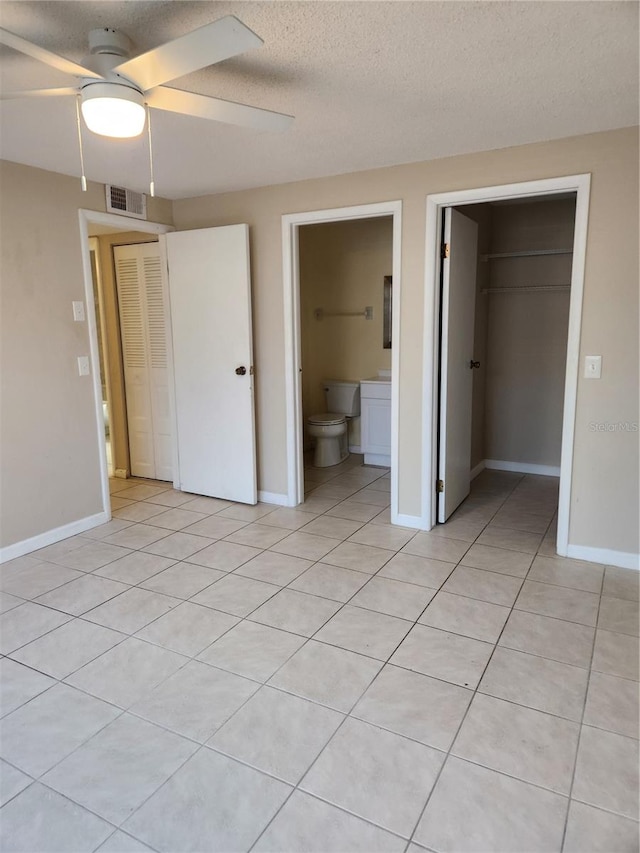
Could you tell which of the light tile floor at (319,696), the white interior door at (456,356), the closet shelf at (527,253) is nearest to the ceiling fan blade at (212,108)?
the white interior door at (456,356)

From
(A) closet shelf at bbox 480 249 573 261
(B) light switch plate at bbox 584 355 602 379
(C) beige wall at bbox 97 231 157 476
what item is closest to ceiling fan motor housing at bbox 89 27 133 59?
(B) light switch plate at bbox 584 355 602 379

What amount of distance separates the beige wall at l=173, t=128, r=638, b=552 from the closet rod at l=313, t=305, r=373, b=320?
1701 millimetres

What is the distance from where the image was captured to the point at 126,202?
3781 mm

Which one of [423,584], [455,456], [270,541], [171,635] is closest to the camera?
[171,635]

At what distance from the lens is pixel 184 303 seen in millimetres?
4082

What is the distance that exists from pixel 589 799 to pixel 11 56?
9.63ft

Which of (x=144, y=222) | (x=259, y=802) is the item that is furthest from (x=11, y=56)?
(x=259, y=802)

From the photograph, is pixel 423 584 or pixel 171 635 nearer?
pixel 171 635

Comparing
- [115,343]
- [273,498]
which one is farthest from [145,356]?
[273,498]

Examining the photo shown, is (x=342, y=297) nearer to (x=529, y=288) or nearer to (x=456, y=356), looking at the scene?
(x=529, y=288)

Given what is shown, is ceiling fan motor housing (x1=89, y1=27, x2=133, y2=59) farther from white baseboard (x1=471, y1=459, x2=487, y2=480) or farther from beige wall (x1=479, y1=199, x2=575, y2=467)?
white baseboard (x1=471, y1=459, x2=487, y2=480)

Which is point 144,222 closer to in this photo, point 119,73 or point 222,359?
point 222,359

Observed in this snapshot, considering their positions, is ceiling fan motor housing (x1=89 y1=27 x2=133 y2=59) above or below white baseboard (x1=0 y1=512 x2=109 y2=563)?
above

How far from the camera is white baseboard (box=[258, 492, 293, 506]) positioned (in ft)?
13.5
